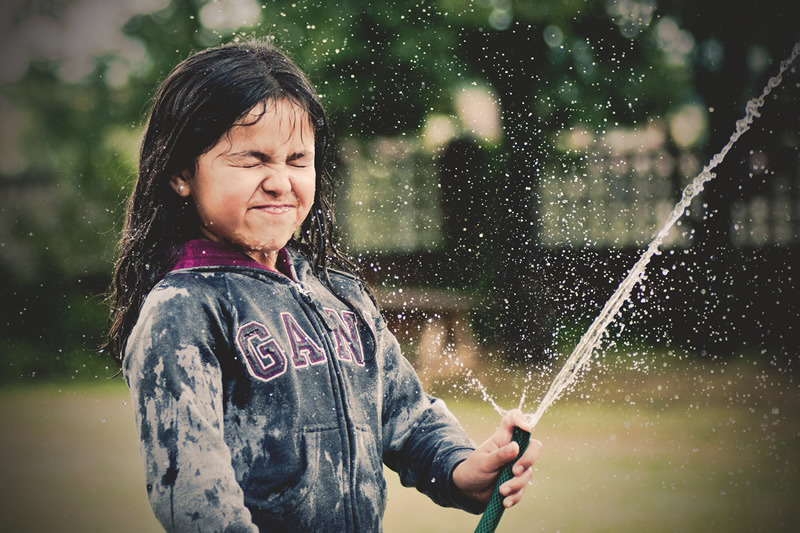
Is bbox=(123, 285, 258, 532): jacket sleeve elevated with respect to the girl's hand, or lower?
elevated

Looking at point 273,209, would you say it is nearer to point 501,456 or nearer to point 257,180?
point 257,180

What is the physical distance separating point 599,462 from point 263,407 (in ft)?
11.5

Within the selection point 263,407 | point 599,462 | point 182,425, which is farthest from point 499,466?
point 599,462

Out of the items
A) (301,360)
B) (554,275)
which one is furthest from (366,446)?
(554,275)

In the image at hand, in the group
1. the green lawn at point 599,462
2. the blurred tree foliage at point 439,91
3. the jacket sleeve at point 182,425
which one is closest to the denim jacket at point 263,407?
the jacket sleeve at point 182,425

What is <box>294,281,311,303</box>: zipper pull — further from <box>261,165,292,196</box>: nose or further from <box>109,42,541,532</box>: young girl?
<box>261,165,292,196</box>: nose

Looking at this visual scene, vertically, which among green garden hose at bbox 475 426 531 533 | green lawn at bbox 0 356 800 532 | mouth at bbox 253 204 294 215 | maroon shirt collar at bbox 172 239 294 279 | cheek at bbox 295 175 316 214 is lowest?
green lawn at bbox 0 356 800 532

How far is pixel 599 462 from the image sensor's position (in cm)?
434

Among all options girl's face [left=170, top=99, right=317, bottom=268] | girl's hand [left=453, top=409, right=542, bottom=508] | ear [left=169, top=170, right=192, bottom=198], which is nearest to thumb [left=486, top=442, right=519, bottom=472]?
girl's hand [left=453, top=409, right=542, bottom=508]

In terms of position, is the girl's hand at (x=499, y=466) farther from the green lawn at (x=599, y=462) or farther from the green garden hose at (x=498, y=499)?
the green lawn at (x=599, y=462)

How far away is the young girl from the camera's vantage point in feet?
3.68

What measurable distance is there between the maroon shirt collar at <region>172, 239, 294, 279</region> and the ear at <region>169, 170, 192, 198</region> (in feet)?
0.36

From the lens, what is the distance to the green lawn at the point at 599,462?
3539mm

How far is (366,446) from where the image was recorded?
134cm
